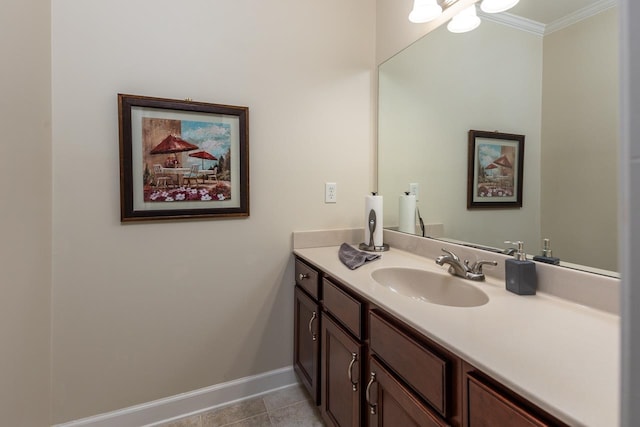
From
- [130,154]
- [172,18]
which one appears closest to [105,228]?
[130,154]

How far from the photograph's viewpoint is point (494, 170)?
1.32 meters

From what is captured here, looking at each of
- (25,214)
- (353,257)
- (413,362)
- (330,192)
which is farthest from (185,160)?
(413,362)

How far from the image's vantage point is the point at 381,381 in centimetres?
97

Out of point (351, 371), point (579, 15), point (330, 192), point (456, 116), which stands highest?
point (579, 15)

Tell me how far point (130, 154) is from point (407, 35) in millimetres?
1557

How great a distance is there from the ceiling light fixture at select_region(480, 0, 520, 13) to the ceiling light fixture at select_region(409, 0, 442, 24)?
8.9 inches

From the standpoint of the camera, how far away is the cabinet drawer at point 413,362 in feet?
2.39

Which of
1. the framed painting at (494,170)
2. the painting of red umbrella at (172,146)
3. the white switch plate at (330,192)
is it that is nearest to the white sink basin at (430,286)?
the framed painting at (494,170)

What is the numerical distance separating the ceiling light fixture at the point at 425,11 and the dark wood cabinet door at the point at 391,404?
155 centimetres

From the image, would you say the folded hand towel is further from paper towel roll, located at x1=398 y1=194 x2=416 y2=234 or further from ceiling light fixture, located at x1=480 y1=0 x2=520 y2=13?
ceiling light fixture, located at x1=480 y1=0 x2=520 y2=13

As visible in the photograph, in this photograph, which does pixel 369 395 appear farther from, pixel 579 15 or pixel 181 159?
pixel 579 15

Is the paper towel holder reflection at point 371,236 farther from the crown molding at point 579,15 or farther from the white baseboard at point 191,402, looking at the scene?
the crown molding at point 579,15

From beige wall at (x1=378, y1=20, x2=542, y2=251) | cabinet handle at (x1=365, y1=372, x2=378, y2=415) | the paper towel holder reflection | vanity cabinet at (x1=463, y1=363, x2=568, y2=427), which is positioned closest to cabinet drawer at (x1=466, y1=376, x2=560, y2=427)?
vanity cabinet at (x1=463, y1=363, x2=568, y2=427)

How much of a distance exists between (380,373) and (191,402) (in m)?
1.14
